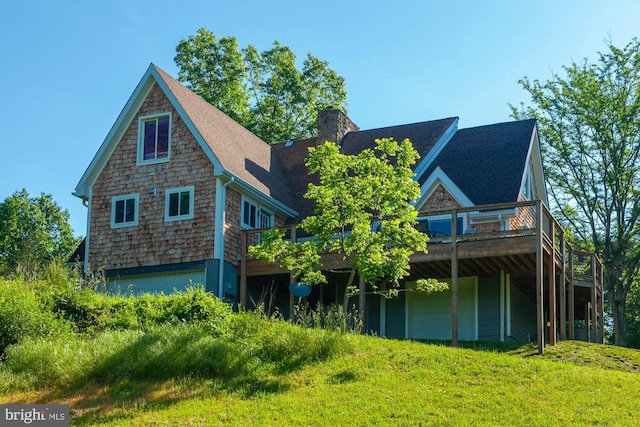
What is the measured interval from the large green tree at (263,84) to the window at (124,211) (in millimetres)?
14276

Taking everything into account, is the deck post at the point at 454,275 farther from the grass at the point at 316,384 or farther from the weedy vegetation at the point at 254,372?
the grass at the point at 316,384

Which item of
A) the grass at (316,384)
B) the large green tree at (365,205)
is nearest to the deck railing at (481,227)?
the large green tree at (365,205)

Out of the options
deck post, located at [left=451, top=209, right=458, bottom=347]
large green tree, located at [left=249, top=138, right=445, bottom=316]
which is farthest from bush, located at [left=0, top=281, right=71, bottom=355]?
deck post, located at [left=451, top=209, right=458, bottom=347]

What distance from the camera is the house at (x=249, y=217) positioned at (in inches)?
1015

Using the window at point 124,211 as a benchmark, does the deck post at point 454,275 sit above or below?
below

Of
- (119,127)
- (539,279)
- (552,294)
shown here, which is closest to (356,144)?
(119,127)

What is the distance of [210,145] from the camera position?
2714cm

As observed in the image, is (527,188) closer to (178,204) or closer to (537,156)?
(537,156)

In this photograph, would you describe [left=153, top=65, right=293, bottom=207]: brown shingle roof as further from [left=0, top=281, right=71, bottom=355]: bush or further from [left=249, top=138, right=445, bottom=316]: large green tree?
[left=0, top=281, right=71, bottom=355]: bush

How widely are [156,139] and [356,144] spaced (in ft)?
23.4

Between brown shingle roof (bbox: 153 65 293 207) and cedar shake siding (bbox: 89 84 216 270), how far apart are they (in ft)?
1.55

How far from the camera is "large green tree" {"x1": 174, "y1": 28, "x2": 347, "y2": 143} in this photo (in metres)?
42.7

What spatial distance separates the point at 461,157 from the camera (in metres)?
29.0

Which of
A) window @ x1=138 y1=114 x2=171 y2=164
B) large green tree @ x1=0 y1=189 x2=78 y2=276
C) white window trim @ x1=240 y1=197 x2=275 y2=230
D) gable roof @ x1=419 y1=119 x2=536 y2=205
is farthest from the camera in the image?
large green tree @ x1=0 y1=189 x2=78 y2=276
